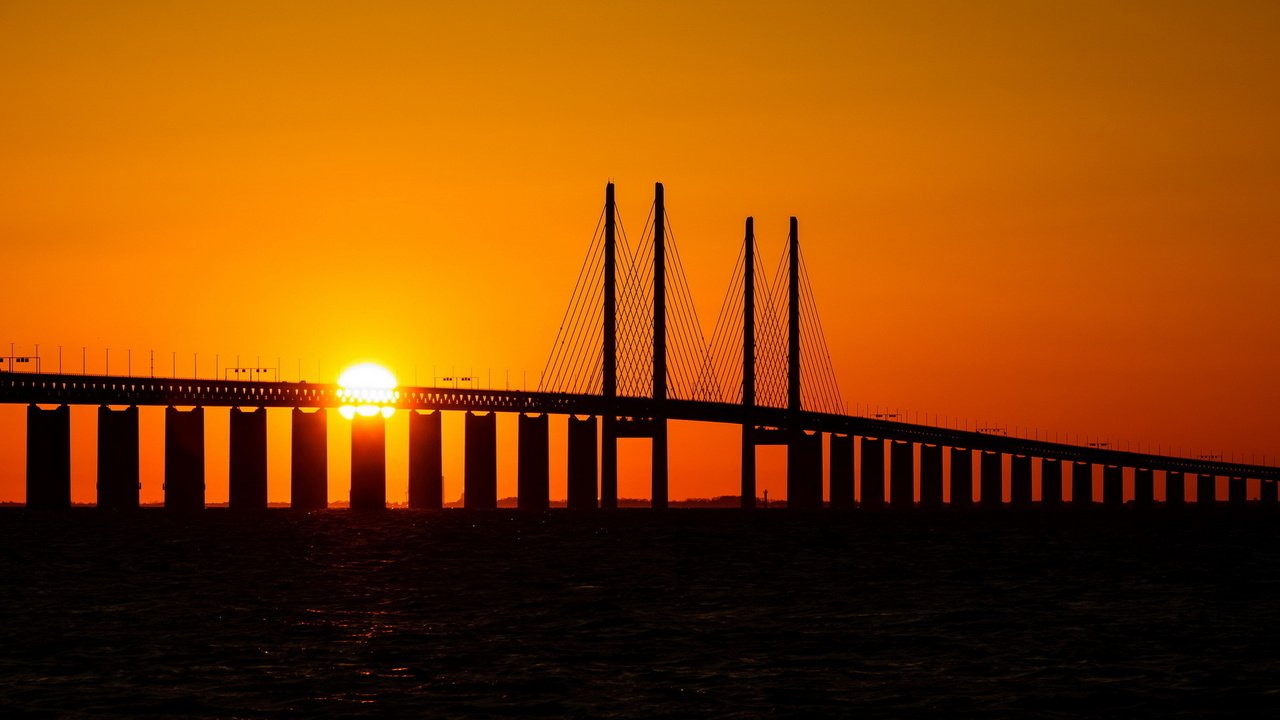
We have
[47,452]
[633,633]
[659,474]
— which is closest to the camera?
[633,633]

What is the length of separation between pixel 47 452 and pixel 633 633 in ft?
384

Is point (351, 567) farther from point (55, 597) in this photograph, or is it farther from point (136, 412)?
point (136, 412)

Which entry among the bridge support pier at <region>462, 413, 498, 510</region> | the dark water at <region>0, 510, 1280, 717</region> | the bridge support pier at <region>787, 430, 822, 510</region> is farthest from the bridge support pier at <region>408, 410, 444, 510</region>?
the dark water at <region>0, 510, 1280, 717</region>

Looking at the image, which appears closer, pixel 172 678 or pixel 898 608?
pixel 172 678

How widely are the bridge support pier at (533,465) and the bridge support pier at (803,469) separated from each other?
2403cm

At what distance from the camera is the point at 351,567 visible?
2557 inches

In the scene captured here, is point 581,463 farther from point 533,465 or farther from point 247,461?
point 247,461

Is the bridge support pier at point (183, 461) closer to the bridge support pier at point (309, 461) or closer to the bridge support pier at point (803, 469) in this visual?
the bridge support pier at point (309, 461)

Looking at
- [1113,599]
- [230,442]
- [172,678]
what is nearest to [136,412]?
[230,442]

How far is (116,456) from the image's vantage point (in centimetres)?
15062

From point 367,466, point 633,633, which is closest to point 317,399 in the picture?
point 367,466

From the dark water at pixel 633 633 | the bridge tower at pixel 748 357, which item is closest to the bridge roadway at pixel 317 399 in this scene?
the bridge tower at pixel 748 357

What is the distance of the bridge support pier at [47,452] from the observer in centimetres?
14725

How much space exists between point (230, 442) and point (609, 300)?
114 ft
